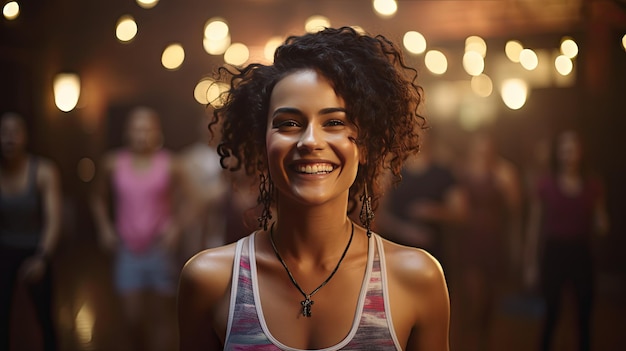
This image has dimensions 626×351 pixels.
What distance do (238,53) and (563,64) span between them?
2297mm

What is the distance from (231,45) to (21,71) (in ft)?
4.75

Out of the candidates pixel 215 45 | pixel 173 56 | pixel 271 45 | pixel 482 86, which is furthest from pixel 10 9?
pixel 482 86

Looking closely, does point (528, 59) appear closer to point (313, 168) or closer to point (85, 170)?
point (85, 170)

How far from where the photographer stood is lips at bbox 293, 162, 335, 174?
173 cm

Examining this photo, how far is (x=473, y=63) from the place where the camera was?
17.3 ft

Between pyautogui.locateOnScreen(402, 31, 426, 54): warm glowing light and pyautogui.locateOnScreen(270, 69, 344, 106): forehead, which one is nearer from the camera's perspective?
pyautogui.locateOnScreen(270, 69, 344, 106): forehead

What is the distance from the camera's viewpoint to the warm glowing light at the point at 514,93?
5328 millimetres

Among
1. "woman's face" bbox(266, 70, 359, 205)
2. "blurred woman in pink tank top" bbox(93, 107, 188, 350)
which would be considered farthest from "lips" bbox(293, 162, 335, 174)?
"blurred woman in pink tank top" bbox(93, 107, 188, 350)

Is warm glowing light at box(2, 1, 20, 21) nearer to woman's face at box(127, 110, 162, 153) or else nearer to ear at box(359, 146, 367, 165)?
woman's face at box(127, 110, 162, 153)

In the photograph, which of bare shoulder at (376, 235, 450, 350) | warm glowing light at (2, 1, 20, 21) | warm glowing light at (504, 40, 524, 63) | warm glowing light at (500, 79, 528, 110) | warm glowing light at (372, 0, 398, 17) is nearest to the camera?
bare shoulder at (376, 235, 450, 350)

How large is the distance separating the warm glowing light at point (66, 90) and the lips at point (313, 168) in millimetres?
3966

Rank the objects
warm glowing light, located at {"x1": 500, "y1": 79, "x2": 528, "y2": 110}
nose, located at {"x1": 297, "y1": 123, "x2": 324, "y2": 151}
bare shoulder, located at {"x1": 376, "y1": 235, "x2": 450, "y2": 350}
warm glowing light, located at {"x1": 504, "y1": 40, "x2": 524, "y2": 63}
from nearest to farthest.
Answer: nose, located at {"x1": 297, "y1": 123, "x2": 324, "y2": 151}, bare shoulder, located at {"x1": 376, "y1": 235, "x2": 450, "y2": 350}, warm glowing light, located at {"x1": 504, "y1": 40, "x2": 524, "y2": 63}, warm glowing light, located at {"x1": 500, "y1": 79, "x2": 528, "y2": 110}

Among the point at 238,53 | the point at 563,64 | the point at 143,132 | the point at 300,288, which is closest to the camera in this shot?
the point at 300,288

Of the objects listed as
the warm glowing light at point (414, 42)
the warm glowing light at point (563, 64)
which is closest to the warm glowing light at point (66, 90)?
the warm glowing light at point (414, 42)
